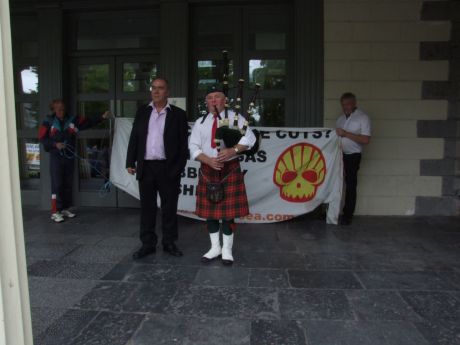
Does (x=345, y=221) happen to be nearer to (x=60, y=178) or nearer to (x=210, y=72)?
(x=210, y=72)

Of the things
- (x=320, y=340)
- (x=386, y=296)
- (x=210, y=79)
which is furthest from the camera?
(x=210, y=79)

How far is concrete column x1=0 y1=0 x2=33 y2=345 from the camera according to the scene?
44.8 inches

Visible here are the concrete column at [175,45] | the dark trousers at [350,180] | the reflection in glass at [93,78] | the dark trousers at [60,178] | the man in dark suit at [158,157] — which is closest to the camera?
the man in dark suit at [158,157]

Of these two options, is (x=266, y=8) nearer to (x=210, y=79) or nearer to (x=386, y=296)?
(x=210, y=79)

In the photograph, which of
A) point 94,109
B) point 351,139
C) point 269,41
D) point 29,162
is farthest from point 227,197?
point 29,162

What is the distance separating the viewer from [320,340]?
2664 mm

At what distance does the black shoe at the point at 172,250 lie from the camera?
438 cm

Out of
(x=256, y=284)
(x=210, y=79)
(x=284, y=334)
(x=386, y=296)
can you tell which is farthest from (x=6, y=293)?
(x=210, y=79)

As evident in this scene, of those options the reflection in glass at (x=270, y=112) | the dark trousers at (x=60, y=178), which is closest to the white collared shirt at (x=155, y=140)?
the dark trousers at (x=60, y=178)

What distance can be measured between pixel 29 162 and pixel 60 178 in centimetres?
147

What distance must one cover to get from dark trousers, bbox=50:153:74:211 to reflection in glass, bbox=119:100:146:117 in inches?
46.9

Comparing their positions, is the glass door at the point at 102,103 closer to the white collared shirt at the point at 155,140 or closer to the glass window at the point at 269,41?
the glass window at the point at 269,41

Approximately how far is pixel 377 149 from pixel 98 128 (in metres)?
4.23

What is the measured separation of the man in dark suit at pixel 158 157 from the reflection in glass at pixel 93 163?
2.66 meters
